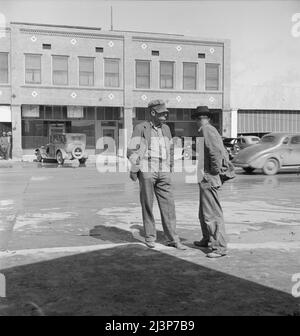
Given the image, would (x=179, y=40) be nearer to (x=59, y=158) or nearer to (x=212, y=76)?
(x=212, y=76)

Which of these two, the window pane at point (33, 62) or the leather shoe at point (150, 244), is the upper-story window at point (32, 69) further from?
the leather shoe at point (150, 244)

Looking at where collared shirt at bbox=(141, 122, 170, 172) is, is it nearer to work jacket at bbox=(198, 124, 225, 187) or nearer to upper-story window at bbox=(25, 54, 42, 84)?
work jacket at bbox=(198, 124, 225, 187)

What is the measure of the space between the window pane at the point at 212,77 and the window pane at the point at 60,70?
1114cm

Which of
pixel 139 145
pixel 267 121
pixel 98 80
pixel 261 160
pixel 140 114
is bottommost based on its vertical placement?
pixel 261 160

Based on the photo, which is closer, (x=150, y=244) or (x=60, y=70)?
(x=150, y=244)

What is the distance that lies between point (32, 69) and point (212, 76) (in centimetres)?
1406

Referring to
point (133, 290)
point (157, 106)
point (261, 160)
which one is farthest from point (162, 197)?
point (261, 160)

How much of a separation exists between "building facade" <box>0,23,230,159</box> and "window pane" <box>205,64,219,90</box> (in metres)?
0.03

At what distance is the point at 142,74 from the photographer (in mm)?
38250

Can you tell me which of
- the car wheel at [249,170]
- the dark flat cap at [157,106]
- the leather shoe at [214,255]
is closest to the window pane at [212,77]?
the car wheel at [249,170]

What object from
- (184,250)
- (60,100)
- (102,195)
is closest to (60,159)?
(60,100)

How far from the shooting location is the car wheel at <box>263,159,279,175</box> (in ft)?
61.8

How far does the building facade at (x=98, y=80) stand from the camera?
35594 millimetres
